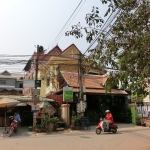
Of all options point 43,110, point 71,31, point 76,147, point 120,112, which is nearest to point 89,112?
point 120,112

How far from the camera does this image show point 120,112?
21.9 m

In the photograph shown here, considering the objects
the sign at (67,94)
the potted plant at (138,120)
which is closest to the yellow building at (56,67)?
the sign at (67,94)

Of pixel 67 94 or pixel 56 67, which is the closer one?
pixel 67 94

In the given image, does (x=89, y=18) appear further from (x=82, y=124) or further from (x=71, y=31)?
(x=82, y=124)

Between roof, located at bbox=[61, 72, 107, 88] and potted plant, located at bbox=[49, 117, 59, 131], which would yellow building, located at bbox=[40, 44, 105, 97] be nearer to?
roof, located at bbox=[61, 72, 107, 88]

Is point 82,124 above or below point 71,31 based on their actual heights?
below

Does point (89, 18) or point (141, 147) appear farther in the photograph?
point (141, 147)

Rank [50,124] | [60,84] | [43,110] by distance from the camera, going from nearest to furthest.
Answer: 1. [50,124]
2. [43,110]
3. [60,84]

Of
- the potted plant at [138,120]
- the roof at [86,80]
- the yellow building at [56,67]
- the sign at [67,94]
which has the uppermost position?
the yellow building at [56,67]

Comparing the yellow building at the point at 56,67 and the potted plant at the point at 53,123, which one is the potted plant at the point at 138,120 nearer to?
the potted plant at the point at 53,123

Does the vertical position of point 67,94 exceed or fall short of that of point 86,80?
it falls short

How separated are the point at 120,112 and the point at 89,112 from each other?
3.31 m

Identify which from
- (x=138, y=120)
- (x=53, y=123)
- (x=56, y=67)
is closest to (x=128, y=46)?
(x=53, y=123)

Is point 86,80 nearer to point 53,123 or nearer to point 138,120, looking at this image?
point 138,120
